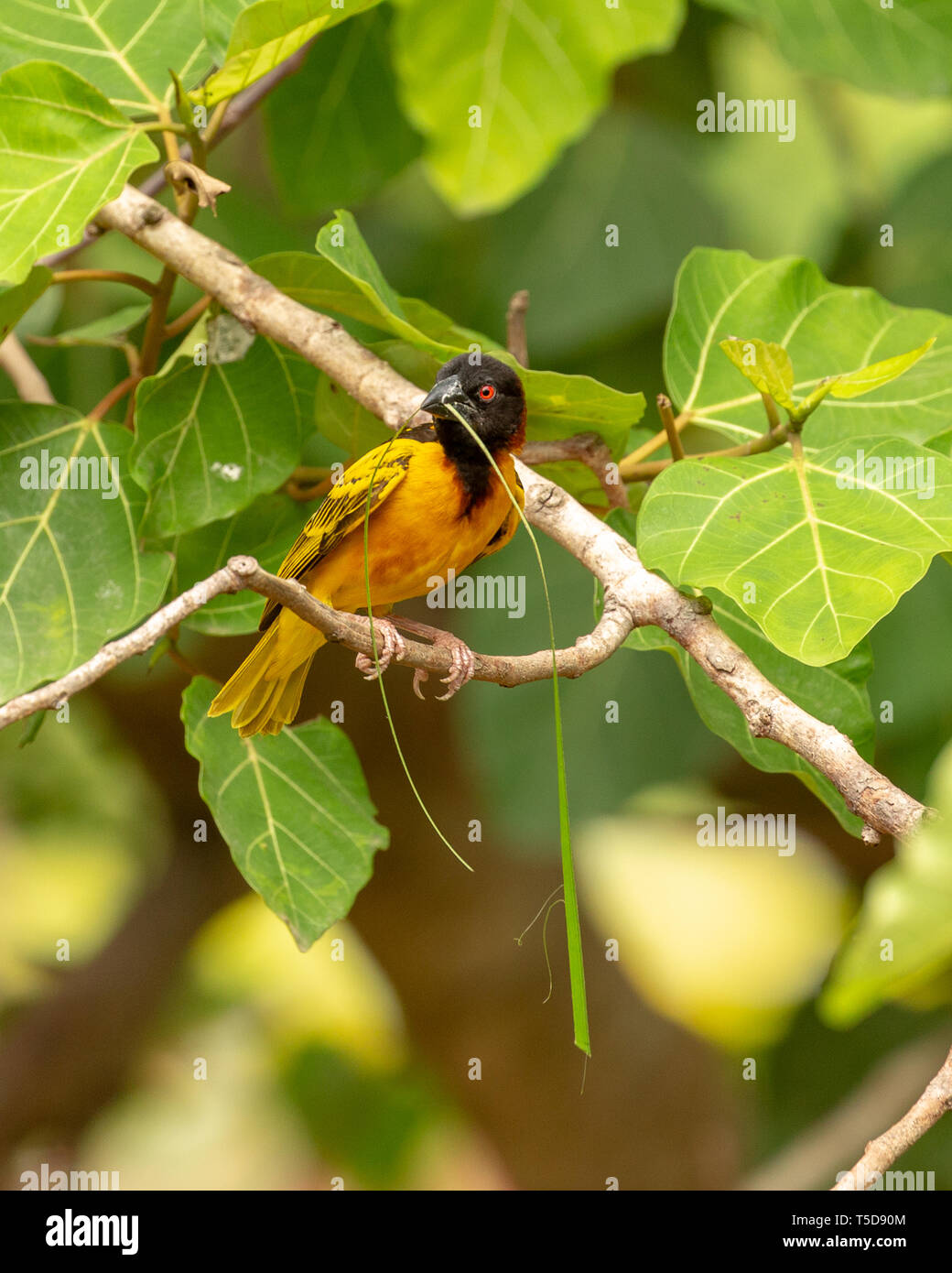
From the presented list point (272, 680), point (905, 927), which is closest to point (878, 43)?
point (272, 680)

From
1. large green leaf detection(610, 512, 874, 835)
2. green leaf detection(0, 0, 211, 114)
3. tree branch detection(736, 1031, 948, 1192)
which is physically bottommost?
tree branch detection(736, 1031, 948, 1192)

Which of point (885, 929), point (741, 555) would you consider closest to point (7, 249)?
A: point (741, 555)

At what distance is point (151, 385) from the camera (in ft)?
6.01

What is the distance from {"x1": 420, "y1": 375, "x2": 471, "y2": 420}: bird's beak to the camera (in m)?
1.59

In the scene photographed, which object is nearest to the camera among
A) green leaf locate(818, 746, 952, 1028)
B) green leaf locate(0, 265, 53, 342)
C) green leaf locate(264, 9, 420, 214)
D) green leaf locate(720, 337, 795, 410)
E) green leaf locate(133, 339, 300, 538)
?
green leaf locate(818, 746, 952, 1028)

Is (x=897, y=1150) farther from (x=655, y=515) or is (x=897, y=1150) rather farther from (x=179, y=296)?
(x=179, y=296)

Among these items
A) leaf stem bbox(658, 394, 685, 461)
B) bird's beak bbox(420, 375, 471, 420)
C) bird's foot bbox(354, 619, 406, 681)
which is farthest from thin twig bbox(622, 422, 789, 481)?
bird's foot bbox(354, 619, 406, 681)

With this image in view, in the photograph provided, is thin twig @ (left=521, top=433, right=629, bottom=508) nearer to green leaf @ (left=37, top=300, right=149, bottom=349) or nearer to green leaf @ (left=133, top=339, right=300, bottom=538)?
green leaf @ (left=133, top=339, right=300, bottom=538)

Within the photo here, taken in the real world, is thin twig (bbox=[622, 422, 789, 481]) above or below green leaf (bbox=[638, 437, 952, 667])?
above

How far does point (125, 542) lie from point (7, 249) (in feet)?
1.56

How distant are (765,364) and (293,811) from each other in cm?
100

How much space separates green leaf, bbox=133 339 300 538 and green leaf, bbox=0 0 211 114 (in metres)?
0.44

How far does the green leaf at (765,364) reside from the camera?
1.49 meters

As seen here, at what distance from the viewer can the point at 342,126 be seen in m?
2.69
